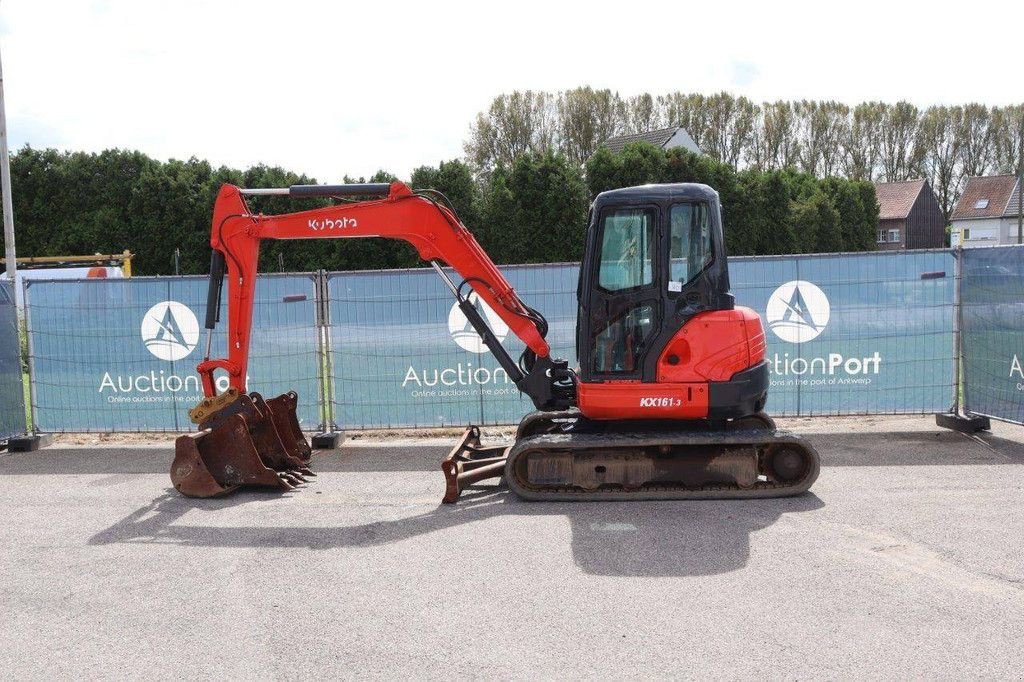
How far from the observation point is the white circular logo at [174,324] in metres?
11.0

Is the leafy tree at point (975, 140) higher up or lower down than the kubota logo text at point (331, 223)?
higher up

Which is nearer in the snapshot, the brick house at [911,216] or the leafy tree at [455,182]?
the leafy tree at [455,182]

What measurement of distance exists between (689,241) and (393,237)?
2.80 meters

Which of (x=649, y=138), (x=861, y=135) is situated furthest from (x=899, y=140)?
(x=649, y=138)

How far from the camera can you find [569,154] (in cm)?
5834

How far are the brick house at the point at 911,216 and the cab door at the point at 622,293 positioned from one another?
6648 cm

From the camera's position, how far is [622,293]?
296 inches

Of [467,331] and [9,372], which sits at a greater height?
[467,331]

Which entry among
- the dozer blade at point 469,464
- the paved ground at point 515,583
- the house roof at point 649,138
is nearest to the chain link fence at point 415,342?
the dozer blade at point 469,464

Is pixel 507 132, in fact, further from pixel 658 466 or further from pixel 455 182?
pixel 658 466

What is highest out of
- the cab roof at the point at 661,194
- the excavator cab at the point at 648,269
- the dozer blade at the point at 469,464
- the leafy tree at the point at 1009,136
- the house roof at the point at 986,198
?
the leafy tree at the point at 1009,136

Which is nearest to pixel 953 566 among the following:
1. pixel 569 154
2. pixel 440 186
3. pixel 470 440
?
pixel 470 440

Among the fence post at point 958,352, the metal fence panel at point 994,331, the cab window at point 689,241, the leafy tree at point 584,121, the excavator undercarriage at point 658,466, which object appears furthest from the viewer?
the leafy tree at point 584,121

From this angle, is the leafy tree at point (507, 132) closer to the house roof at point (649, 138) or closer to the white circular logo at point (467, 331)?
the house roof at point (649, 138)
